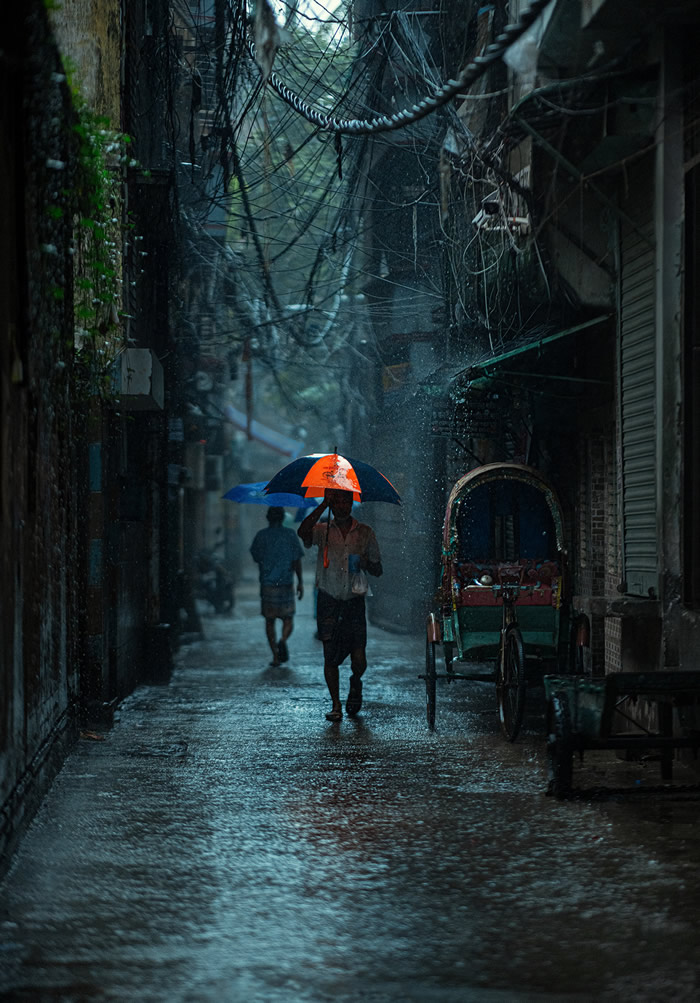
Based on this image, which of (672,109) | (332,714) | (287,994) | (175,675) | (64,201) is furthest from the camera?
(175,675)

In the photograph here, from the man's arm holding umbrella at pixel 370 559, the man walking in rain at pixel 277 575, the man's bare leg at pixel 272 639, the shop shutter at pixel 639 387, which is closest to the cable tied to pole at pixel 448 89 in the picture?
the shop shutter at pixel 639 387

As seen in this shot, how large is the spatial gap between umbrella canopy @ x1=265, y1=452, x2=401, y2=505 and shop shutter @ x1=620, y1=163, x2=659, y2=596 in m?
2.57

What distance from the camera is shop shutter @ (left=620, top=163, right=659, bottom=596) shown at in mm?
9508

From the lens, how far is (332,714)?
10.6 m

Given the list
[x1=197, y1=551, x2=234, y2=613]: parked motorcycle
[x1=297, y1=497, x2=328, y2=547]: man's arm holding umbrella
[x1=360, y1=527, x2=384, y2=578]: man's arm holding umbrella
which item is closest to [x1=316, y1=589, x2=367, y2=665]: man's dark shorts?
[x1=360, y1=527, x2=384, y2=578]: man's arm holding umbrella

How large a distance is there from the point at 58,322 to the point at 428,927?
5008 millimetres

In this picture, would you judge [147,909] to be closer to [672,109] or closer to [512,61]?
[672,109]

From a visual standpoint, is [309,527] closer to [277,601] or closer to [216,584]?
[277,601]

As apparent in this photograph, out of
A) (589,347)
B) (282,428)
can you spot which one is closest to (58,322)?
(589,347)

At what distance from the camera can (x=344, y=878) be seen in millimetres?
5598

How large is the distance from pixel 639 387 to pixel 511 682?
2.82m

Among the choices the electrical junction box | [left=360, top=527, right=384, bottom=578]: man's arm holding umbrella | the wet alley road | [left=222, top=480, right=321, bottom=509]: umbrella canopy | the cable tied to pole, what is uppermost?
the cable tied to pole

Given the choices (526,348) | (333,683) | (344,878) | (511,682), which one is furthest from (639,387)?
(344,878)

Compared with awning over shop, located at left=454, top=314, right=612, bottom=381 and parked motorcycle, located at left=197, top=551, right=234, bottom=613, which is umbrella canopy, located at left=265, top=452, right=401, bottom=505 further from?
parked motorcycle, located at left=197, top=551, right=234, bottom=613
